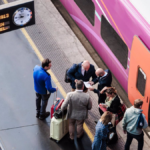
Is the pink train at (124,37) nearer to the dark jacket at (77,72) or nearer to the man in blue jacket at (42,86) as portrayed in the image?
the dark jacket at (77,72)

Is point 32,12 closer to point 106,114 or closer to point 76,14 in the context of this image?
point 106,114

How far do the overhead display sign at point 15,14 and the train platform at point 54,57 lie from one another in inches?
90.2

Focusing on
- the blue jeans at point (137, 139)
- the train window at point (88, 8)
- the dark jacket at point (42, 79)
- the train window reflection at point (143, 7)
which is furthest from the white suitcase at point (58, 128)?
the train window at point (88, 8)

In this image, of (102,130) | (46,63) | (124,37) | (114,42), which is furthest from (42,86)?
(114,42)

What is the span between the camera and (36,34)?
36.7 feet

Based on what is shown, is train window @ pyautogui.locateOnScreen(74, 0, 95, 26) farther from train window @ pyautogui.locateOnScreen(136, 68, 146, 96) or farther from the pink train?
train window @ pyautogui.locateOnScreen(136, 68, 146, 96)

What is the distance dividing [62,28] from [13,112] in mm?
3661

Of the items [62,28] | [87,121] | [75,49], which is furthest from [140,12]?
[62,28]

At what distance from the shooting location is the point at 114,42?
30.6ft

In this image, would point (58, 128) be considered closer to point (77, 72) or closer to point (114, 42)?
point (77, 72)

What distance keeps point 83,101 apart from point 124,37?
1.79 m

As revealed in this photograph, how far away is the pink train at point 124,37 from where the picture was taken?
770cm

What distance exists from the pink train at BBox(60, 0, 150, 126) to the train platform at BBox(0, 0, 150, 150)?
0.52m

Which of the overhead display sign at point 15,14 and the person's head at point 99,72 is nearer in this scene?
the overhead display sign at point 15,14
